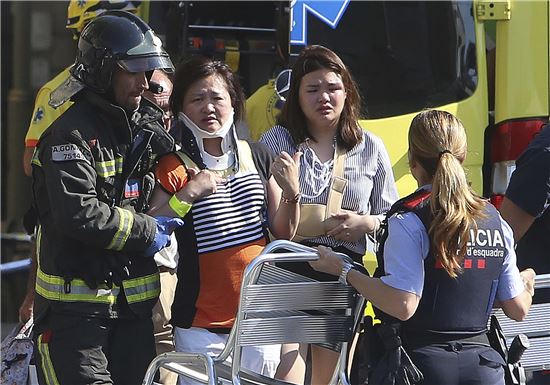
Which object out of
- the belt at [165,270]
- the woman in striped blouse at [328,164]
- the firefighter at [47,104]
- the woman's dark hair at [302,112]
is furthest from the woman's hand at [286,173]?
the firefighter at [47,104]

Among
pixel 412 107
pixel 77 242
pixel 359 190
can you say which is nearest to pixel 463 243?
pixel 359 190

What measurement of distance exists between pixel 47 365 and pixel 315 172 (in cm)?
122

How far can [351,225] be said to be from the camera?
3.93 meters

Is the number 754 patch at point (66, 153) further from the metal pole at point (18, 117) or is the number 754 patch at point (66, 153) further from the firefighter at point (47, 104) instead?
the metal pole at point (18, 117)

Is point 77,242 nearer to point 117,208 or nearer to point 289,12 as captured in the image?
point 117,208

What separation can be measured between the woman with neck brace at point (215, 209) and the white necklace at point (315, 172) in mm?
259

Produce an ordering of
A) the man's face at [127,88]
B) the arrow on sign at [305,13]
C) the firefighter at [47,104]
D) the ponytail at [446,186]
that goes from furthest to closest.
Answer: the arrow on sign at [305,13] < the firefighter at [47,104] < the man's face at [127,88] < the ponytail at [446,186]

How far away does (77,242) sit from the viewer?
3420mm

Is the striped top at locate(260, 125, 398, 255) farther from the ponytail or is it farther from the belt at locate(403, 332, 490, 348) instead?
the belt at locate(403, 332, 490, 348)

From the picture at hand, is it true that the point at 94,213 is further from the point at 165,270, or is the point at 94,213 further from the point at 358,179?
the point at 358,179

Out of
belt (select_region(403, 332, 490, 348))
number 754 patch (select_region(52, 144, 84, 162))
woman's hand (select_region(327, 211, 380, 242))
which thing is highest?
number 754 patch (select_region(52, 144, 84, 162))

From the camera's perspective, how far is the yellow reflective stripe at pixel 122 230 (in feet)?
11.0

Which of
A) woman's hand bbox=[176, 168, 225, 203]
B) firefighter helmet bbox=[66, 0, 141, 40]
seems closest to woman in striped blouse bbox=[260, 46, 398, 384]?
woman's hand bbox=[176, 168, 225, 203]

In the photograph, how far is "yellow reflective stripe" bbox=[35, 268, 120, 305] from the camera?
134 inches
